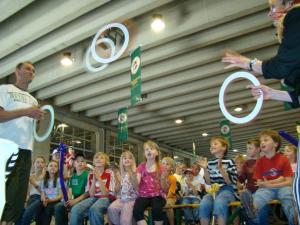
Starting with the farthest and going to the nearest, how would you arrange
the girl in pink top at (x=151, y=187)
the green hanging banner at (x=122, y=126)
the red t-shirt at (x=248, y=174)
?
the green hanging banner at (x=122, y=126) < the red t-shirt at (x=248, y=174) < the girl in pink top at (x=151, y=187)

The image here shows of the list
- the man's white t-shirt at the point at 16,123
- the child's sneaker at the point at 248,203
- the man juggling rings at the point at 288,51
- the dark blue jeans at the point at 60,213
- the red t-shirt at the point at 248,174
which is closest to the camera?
the man juggling rings at the point at 288,51

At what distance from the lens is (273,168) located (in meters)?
3.90

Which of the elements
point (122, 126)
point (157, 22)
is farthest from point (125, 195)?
point (122, 126)

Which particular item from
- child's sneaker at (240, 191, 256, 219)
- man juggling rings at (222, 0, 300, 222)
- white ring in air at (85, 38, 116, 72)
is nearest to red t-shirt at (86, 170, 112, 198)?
white ring in air at (85, 38, 116, 72)

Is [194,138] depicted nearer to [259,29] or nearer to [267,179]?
[259,29]

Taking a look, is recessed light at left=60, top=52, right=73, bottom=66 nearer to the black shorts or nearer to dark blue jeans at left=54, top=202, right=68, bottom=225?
dark blue jeans at left=54, top=202, right=68, bottom=225

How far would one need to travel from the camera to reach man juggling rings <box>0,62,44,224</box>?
285cm

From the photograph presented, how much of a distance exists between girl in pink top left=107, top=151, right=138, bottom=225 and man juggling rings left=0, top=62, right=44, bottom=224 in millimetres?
1697

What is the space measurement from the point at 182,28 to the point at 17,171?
438cm

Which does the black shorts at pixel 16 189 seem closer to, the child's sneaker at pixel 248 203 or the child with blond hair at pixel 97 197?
the child with blond hair at pixel 97 197

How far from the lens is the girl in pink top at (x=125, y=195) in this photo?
4.45 m

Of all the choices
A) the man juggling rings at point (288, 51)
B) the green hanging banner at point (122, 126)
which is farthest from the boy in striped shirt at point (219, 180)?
the green hanging banner at point (122, 126)

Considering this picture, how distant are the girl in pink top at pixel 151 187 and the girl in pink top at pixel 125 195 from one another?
0.12m

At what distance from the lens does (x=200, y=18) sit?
6082 millimetres
